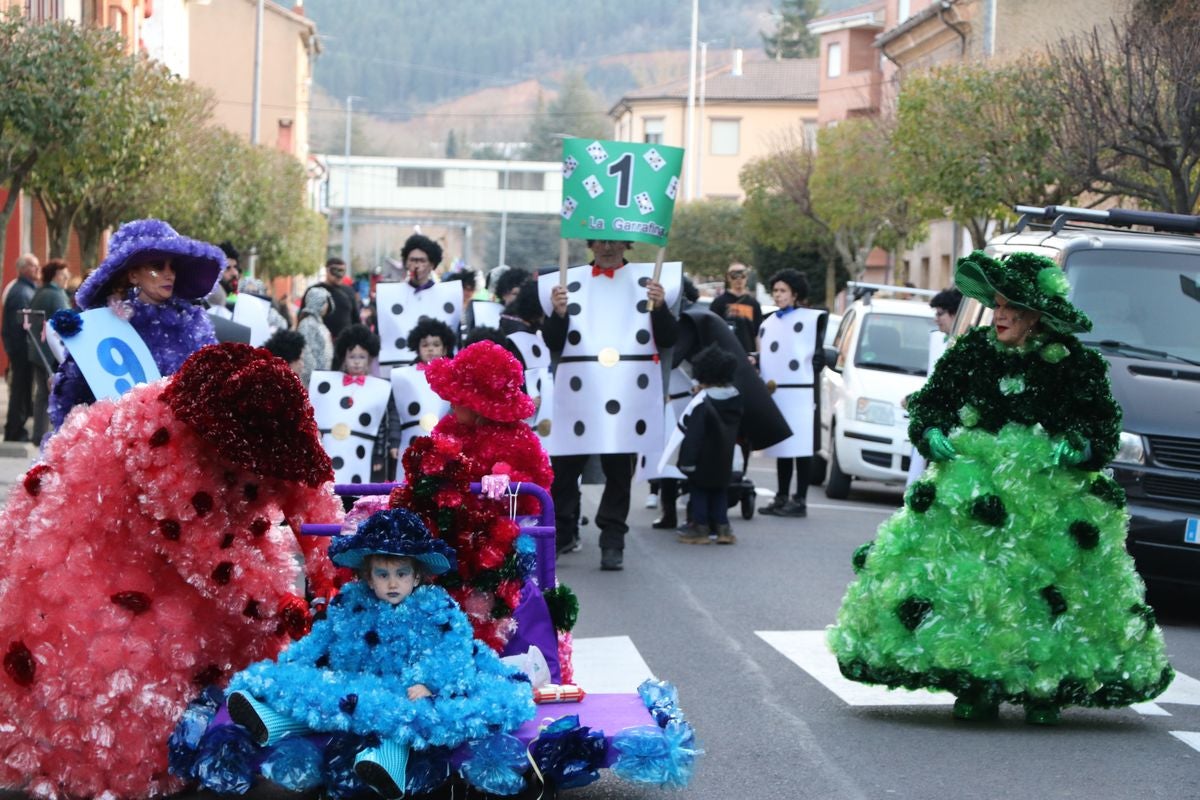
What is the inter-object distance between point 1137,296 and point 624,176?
3.28 m

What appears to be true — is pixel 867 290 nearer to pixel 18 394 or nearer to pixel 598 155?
pixel 598 155

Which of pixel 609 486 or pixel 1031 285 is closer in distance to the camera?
pixel 1031 285

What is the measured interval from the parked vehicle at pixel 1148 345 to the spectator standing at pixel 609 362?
206 centimetres

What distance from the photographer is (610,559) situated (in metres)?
12.6

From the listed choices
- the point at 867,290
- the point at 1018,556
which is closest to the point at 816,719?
the point at 1018,556

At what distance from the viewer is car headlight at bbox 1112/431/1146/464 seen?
10625 mm

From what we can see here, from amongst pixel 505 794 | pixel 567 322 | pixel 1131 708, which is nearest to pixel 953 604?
pixel 1131 708

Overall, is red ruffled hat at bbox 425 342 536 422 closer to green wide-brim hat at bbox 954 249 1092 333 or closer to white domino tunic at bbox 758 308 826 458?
green wide-brim hat at bbox 954 249 1092 333

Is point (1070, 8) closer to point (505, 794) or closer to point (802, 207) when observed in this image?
point (802, 207)

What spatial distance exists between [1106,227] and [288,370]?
8.45 m

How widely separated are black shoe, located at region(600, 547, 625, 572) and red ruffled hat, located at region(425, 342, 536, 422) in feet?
13.6

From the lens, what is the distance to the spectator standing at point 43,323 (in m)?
19.7

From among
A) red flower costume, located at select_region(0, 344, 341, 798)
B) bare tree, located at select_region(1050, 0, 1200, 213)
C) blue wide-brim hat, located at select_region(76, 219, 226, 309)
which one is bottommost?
red flower costume, located at select_region(0, 344, 341, 798)

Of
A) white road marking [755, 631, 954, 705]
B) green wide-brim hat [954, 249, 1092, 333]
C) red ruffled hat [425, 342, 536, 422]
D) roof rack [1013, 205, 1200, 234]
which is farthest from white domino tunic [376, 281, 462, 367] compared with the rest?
green wide-brim hat [954, 249, 1092, 333]
